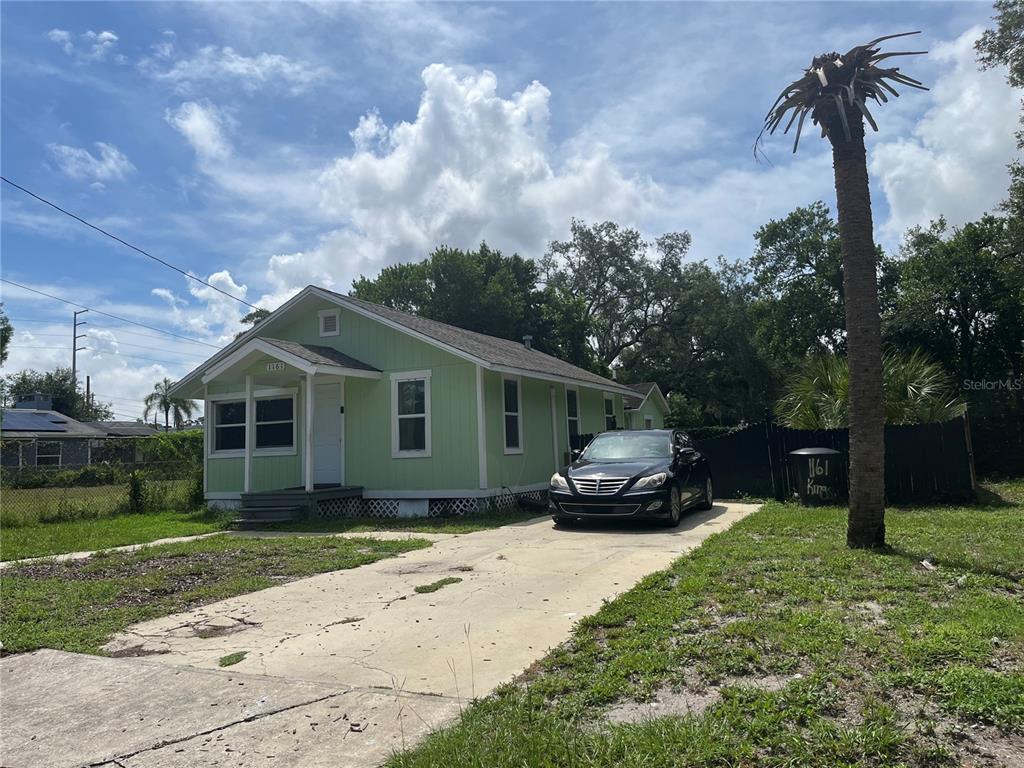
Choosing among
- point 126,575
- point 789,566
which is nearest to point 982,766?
point 789,566

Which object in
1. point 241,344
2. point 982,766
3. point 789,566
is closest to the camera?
point 982,766

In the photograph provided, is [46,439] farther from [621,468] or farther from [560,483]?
[621,468]

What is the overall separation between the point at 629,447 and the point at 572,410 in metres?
6.89

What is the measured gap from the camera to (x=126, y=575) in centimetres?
820

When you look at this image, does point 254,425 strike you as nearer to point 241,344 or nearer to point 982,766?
point 241,344

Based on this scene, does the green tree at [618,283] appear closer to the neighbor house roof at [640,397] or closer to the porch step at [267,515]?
the neighbor house roof at [640,397]

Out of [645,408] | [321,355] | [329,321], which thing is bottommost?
[645,408]

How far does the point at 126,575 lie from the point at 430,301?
28.3 m

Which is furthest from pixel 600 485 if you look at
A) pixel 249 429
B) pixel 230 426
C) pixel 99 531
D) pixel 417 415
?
pixel 230 426

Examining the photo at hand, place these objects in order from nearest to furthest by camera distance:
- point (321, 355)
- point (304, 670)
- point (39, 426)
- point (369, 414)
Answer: point (304, 670)
point (321, 355)
point (369, 414)
point (39, 426)

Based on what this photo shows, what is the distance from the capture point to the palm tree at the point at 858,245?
755cm

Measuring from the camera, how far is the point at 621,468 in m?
11.0

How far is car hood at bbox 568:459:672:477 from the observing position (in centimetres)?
1074

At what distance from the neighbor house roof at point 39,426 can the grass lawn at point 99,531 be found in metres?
25.4
